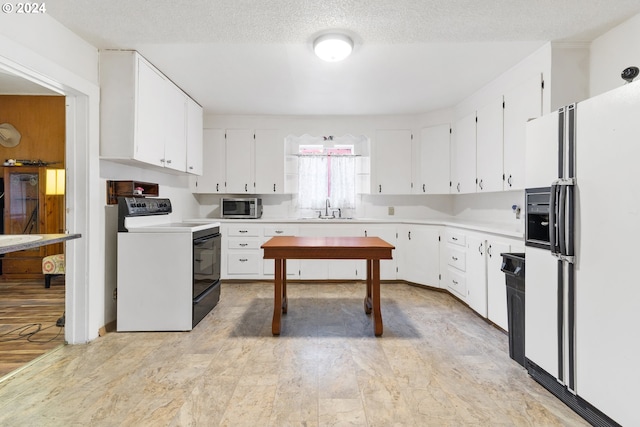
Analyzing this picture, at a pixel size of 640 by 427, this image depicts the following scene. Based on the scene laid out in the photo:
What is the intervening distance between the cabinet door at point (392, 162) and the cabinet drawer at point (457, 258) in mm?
1204

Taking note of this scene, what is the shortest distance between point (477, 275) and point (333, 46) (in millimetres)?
2527

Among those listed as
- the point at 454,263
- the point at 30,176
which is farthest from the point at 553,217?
the point at 30,176

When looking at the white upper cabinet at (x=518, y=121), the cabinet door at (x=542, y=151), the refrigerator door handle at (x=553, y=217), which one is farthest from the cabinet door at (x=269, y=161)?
the refrigerator door handle at (x=553, y=217)

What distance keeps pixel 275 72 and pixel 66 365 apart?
293 centimetres

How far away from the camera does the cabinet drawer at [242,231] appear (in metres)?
4.47

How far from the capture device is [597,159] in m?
1.58

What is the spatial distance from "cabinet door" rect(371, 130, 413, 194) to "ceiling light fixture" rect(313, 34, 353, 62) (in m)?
2.30

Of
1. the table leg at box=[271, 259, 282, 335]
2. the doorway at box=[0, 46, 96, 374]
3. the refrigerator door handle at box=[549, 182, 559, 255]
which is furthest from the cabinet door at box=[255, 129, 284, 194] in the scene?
the refrigerator door handle at box=[549, 182, 559, 255]

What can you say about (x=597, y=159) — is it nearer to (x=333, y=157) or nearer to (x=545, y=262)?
(x=545, y=262)

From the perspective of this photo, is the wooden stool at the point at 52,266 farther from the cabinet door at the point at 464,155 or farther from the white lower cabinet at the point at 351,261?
the cabinet door at the point at 464,155

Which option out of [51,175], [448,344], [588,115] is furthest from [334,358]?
[51,175]

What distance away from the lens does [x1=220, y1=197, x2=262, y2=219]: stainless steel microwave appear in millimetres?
4691

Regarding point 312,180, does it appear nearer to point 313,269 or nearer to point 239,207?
point 239,207

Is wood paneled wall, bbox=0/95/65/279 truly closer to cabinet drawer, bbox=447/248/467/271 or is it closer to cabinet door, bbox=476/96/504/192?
cabinet drawer, bbox=447/248/467/271
